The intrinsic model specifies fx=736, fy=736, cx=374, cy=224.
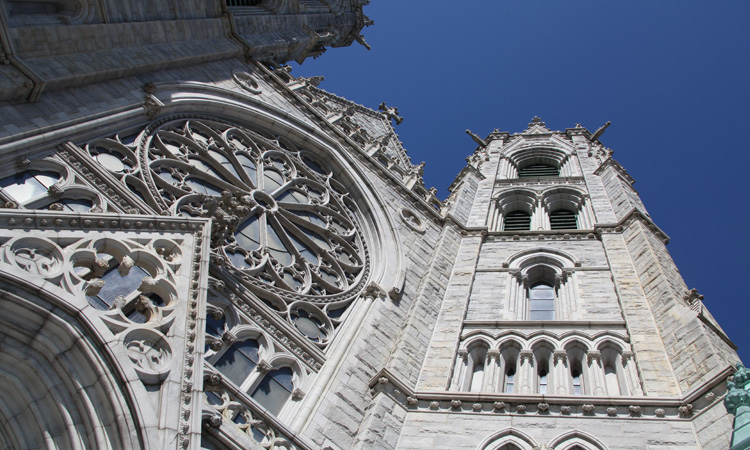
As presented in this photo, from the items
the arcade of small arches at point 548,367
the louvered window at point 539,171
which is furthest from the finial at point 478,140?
the arcade of small arches at point 548,367

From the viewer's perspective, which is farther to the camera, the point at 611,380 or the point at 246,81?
the point at 246,81

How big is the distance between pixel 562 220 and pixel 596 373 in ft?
35.9

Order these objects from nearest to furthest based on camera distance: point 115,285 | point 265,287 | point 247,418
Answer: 1. point 115,285
2. point 247,418
3. point 265,287

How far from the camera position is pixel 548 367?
13.1 m

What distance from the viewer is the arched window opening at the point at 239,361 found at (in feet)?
34.9

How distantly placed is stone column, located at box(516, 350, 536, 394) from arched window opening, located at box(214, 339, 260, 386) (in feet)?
14.7

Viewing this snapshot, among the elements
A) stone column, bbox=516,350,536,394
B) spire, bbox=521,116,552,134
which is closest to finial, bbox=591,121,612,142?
spire, bbox=521,116,552,134

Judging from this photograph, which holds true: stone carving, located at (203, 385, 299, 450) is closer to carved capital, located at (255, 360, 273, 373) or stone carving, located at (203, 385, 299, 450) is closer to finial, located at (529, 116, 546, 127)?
carved capital, located at (255, 360, 273, 373)

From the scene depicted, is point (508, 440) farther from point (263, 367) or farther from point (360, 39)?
point (360, 39)

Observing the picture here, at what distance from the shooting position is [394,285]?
48.2ft

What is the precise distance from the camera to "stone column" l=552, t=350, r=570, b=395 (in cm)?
1218

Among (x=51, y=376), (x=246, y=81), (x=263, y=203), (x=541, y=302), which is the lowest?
(x=51, y=376)

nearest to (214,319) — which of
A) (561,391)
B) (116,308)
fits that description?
(116,308)

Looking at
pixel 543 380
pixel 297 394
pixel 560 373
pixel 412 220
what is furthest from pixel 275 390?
pixel 412 220
